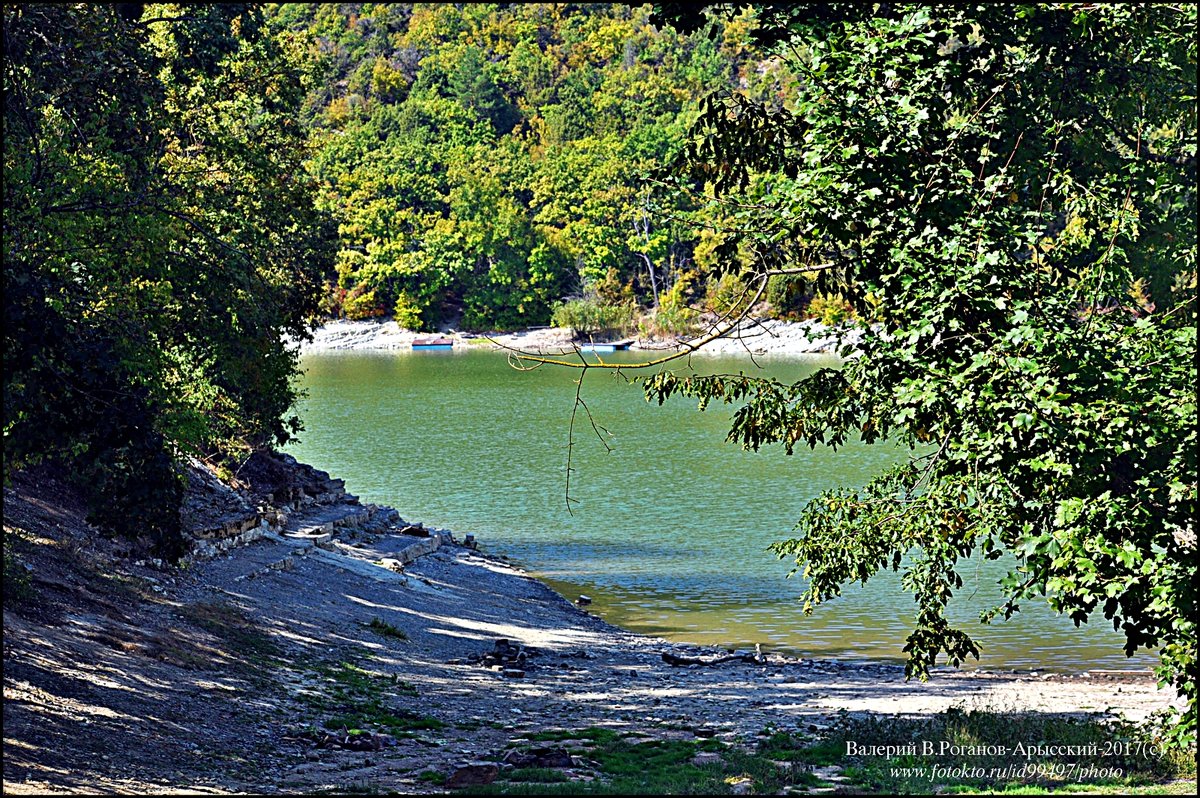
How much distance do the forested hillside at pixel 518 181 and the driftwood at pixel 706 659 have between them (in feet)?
217

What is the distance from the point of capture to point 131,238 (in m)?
12.6

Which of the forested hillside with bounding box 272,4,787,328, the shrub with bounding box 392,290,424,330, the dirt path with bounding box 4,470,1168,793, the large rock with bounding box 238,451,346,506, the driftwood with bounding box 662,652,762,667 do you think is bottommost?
the driftwood with bounding box 662,652,762,667

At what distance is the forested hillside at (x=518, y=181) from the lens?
336 ft

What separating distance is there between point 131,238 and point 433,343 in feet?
297

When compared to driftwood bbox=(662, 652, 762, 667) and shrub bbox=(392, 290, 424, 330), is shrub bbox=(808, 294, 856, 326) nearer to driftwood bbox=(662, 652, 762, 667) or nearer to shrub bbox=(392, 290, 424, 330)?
driftwood bbox=(662, 652, 762, 667)

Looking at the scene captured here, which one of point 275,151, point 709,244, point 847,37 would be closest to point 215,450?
point 275,151

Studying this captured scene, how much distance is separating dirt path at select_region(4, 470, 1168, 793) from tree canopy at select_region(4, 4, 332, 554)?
1523 mm

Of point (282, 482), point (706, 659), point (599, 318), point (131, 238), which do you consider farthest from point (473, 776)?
point (599, 318)

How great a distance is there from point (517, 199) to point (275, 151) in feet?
304

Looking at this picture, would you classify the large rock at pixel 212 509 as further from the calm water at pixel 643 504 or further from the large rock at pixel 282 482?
the calm water at pixel 643 504

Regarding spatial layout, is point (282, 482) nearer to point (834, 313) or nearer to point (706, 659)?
point (706, 659)

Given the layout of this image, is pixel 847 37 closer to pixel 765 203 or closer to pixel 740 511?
pixel 765 203

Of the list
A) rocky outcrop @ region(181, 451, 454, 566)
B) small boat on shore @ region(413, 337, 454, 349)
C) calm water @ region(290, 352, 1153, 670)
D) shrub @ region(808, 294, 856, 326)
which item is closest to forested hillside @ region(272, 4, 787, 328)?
small boat on shore @ region(413, 337, 454, 349)

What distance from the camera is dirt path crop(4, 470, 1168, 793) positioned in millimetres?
10031
